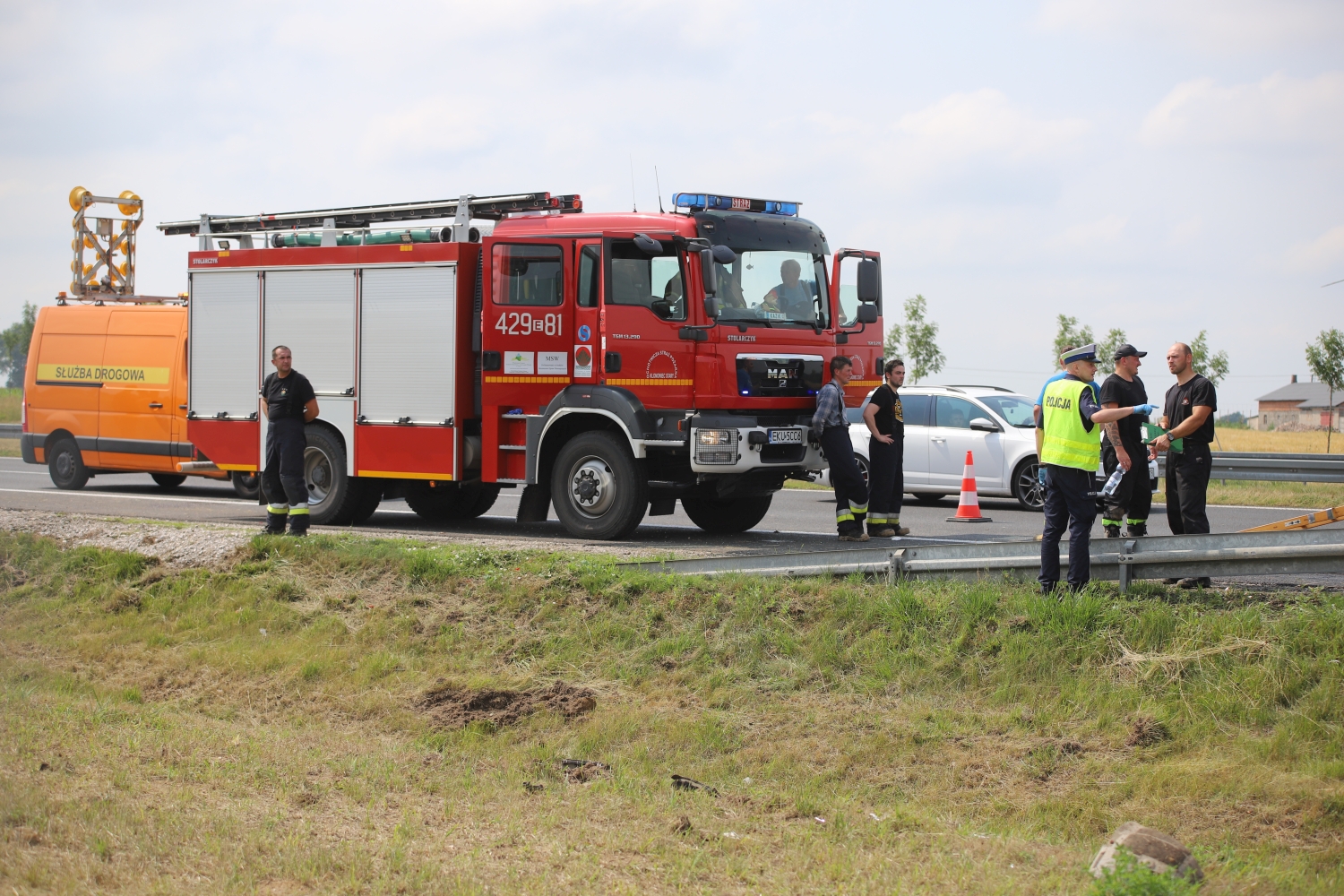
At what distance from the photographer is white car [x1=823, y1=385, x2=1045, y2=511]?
1641cm

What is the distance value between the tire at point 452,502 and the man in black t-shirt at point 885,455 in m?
4.60

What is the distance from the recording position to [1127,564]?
782 cm

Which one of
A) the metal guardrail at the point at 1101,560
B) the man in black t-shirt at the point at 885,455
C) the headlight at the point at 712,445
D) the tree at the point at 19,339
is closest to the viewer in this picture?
the metal guardrail at the point at 1101,560

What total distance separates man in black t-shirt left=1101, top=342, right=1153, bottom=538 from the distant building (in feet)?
300

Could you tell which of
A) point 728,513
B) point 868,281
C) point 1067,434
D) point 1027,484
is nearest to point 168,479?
point 728,513

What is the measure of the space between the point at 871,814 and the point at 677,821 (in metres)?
1.00

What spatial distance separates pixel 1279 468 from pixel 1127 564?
11014mm

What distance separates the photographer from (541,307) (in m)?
11.7

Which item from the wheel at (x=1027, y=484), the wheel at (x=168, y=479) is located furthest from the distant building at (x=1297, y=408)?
the wheel at (x=168, y=479)

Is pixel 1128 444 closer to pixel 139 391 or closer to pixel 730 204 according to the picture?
pixel 730 204

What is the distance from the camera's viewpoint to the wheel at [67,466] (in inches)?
749

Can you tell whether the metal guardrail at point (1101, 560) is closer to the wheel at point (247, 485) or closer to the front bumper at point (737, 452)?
the front bumper at point (737, 452)

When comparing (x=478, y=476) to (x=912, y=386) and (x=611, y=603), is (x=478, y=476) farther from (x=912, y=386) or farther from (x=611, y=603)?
(x=912, y=386)

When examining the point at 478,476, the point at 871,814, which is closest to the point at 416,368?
the point at 478,476
